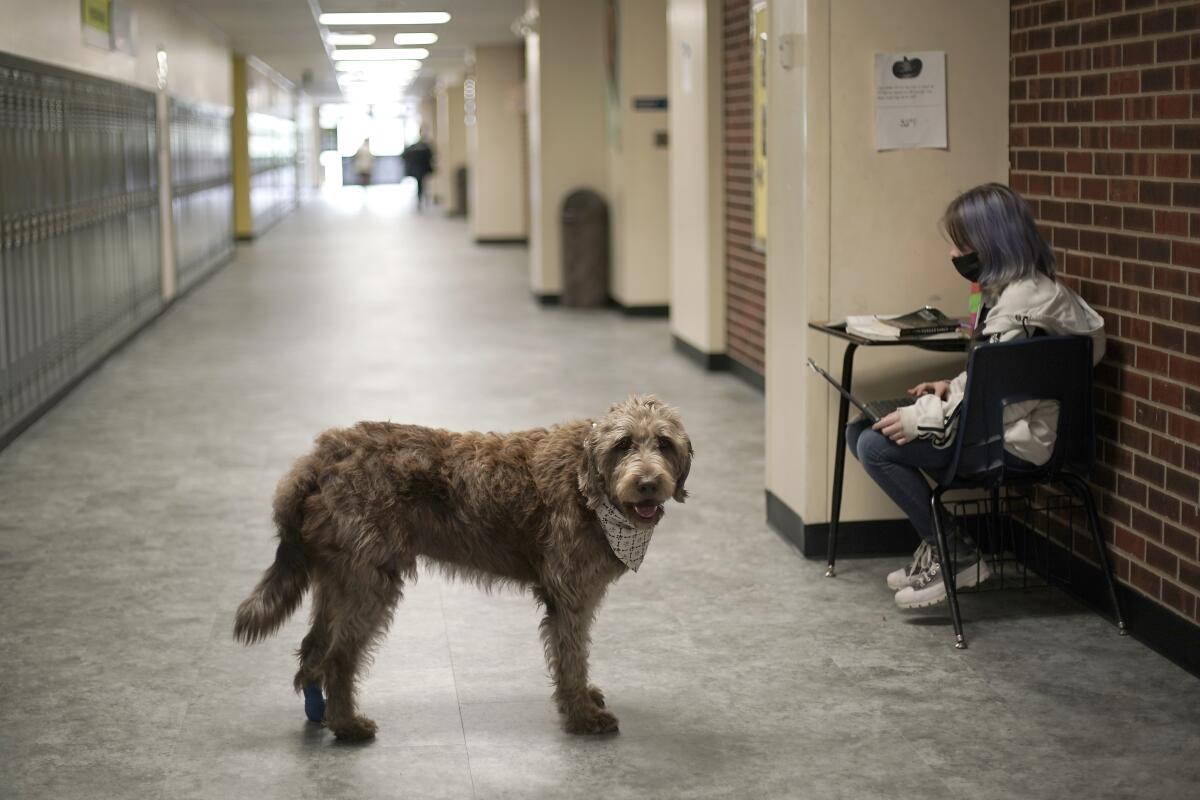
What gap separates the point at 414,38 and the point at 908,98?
53.6ft

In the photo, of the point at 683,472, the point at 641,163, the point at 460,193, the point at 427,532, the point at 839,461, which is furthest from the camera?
the point at 460,193

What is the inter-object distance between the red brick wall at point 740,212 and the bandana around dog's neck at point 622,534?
191 inches

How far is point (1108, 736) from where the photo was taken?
10.6ft

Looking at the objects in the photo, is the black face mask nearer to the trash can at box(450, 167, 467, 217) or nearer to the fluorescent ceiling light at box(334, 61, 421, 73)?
the fluorescent ceiling light at box(334, 61, 421, 73)

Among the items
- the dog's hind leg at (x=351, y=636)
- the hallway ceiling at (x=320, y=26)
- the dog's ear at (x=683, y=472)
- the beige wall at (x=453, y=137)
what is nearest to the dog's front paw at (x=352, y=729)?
the dog's hind leg at (x=351, y=636)

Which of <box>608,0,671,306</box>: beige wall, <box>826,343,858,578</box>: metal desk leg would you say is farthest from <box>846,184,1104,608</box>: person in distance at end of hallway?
<box>608,0,671,306</box>: beige wall

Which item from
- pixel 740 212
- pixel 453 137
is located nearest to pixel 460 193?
pixel 453 137

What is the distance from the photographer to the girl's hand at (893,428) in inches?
155

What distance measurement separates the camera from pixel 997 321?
386cm

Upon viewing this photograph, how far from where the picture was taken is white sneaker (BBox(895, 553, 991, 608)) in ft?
13.4

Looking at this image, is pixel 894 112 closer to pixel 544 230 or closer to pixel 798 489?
pixel 798 489

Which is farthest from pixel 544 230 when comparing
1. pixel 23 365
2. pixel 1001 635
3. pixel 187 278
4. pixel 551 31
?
pixel 1001 635

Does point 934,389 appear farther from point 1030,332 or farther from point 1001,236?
point 1001,236

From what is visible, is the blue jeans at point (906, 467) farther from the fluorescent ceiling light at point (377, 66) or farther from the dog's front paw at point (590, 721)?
the fluorescent ceiling light at point (377, 66)
